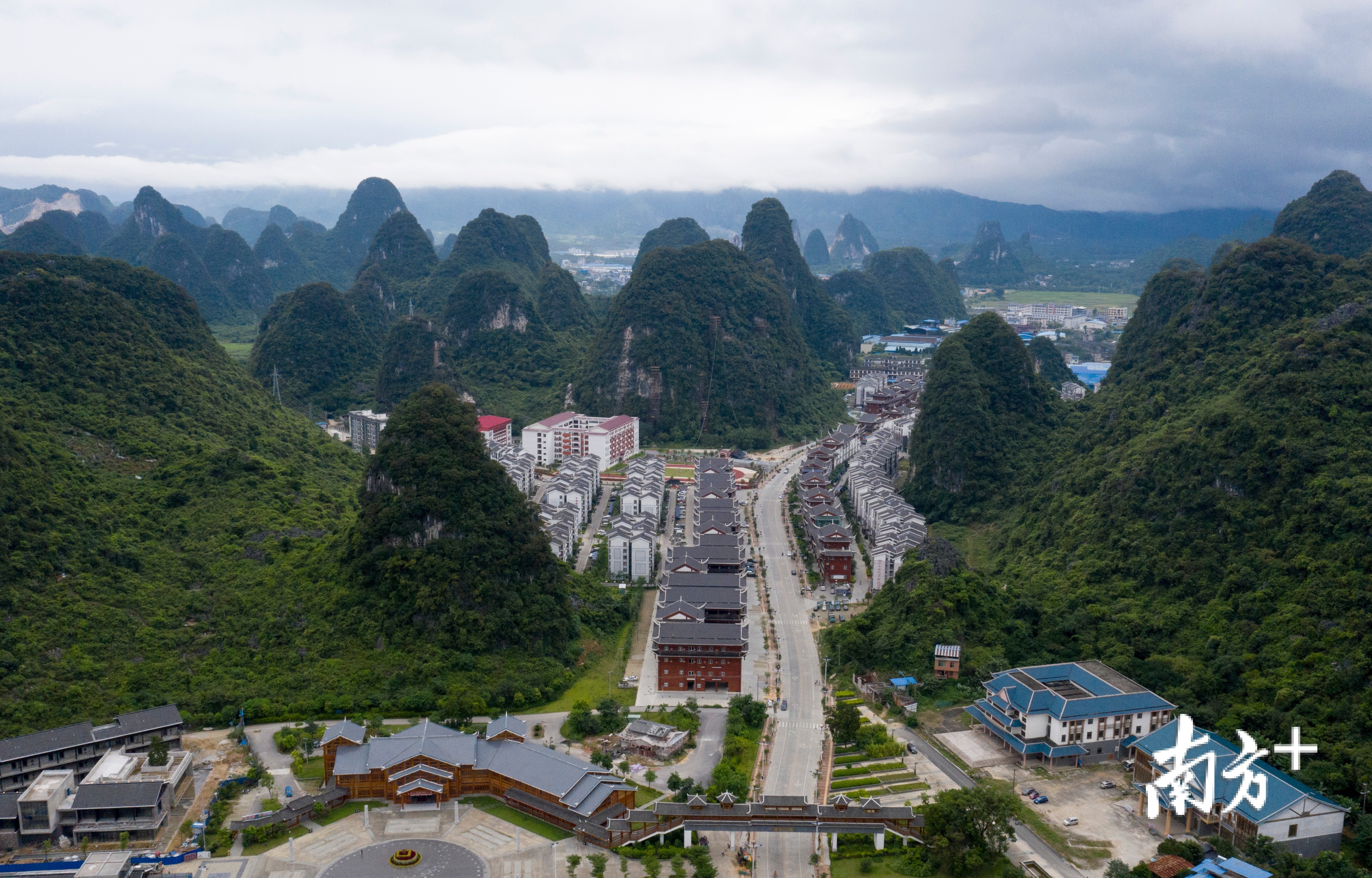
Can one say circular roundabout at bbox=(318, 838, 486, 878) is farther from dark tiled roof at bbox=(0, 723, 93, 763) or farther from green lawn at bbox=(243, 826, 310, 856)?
dark tiled roof at bbox=(0, 723, 93, 763)

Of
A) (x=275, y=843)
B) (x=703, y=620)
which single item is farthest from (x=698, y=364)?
(x=275, y=843)

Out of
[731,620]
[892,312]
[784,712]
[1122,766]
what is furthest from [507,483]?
[892,312]

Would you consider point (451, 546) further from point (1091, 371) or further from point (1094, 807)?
point (1091, 371)

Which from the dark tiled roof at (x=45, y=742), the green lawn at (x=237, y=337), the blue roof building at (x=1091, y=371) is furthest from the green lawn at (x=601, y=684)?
the green lawn at (x=237, y=337)

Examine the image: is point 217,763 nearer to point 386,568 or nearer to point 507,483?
point 386,568

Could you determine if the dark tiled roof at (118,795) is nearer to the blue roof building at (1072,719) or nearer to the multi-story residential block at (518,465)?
the blue roof building at (1072,719)

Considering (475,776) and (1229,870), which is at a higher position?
(1229,870)
